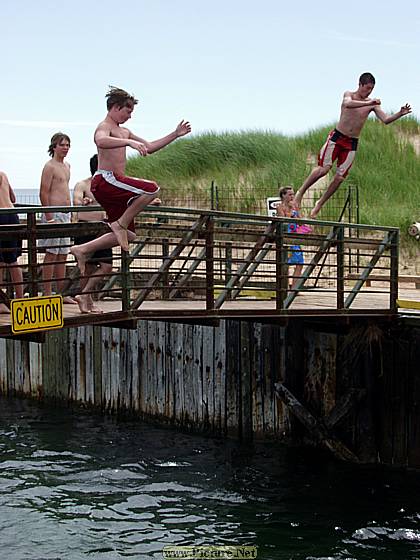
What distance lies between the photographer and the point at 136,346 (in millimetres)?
18391

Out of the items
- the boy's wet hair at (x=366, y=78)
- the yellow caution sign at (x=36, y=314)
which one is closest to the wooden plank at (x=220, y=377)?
the boy's wet hair at (x=366, y=78)

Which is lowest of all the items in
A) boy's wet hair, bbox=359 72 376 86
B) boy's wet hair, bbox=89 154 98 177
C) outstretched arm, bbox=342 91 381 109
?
boy's wet hair, bbox=89 154 98 177

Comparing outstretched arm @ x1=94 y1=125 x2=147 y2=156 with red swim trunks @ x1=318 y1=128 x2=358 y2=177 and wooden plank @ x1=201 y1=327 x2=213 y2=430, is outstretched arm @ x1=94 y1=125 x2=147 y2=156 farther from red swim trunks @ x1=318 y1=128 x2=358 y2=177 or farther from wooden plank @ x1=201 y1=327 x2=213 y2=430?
wooden plank @ x1=201 y1=327 x2=213 y2=430

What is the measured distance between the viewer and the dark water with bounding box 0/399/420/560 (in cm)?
1260

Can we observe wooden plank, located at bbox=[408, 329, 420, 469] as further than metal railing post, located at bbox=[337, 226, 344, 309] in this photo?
Yes

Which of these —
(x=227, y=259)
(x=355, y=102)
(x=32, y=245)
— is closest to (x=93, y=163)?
(x=227, y=259)

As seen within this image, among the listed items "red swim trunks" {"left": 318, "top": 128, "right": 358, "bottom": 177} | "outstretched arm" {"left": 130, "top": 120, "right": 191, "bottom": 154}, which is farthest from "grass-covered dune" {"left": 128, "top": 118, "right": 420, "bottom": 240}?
"outstretched arm" {"left": 130, "top": 120, "right": 191, "bottom": 154}

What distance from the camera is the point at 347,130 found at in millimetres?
16203

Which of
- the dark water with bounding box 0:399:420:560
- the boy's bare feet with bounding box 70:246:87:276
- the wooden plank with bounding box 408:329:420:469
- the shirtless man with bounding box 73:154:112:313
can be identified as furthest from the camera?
the wooden plank with bounding box 408:329:420:469

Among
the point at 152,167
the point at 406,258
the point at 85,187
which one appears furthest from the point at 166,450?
the point at 152,167

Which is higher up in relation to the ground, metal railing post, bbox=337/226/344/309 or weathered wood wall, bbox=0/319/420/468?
metal railing post, bbox=337/226/344/309

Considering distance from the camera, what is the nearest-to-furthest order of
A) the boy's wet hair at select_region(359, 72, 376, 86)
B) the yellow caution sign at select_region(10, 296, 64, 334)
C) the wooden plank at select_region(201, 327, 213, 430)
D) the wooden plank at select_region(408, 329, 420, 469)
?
the yellow caution sign at select_region(10, 296, 64, 334) < the wooden plank at select_region(408, 329, 420, 469) < the boy's wet hair at select_region(359, 72, 376, 86) < the wooden plank at select_region(201, 327, 213, 430)

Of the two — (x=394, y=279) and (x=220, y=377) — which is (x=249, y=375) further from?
(x=394, y=279)

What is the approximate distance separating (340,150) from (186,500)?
18.5 feet
